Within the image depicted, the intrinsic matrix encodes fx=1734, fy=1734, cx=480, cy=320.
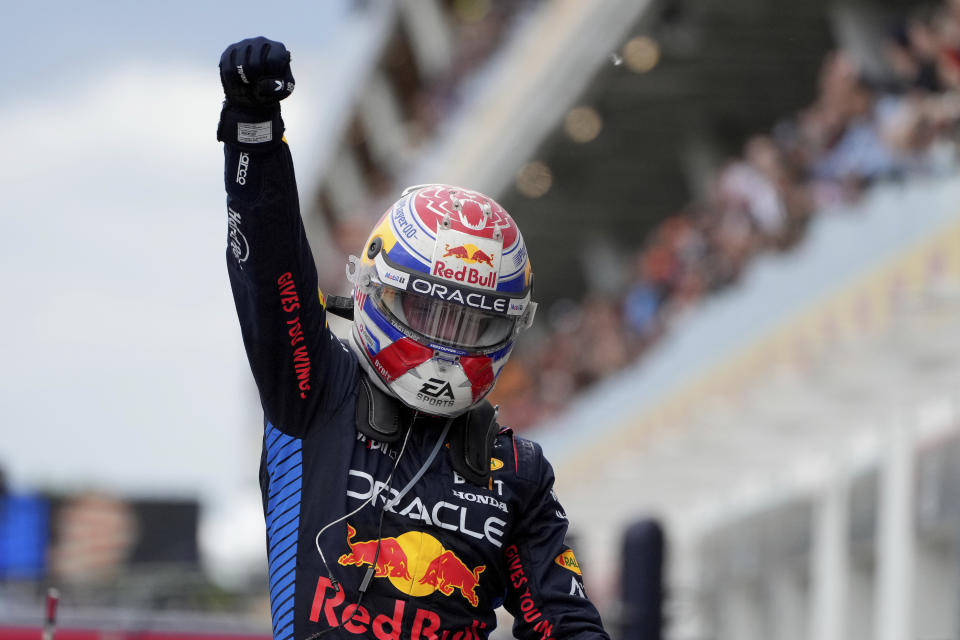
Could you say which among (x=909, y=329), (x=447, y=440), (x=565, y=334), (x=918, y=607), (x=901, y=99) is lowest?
(x=447, y=440)

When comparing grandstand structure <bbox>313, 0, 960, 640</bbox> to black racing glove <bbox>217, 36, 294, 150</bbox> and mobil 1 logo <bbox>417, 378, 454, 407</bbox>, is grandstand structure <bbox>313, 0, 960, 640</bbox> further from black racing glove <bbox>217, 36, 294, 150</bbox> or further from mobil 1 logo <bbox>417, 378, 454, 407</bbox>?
black racing glove <bbox>217, 36, 294, 150</bbox>

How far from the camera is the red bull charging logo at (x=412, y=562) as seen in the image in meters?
3.44

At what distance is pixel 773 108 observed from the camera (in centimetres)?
1981

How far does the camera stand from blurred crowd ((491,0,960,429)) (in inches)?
368

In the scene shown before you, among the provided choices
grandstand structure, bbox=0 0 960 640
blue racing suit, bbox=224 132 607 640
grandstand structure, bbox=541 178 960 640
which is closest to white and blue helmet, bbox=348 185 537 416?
blue racing suit, bbox=224 132 607 640

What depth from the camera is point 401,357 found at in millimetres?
3553

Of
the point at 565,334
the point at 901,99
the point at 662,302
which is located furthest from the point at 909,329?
the point at 565,334

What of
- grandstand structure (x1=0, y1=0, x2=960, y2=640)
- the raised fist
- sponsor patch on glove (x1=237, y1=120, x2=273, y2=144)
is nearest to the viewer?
the raised fist

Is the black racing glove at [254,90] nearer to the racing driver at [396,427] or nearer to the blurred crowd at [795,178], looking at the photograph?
the racing driver at [396,427]

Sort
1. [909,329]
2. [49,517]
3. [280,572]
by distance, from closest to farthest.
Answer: [280,572]
[909,329]
[49,517]

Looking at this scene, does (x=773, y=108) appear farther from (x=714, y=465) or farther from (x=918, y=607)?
(x=918, y=607)

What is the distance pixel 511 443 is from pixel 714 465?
31.5ft

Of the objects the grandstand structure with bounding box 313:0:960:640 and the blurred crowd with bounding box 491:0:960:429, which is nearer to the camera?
the blurred crowd with bounding box 491:0:960:429

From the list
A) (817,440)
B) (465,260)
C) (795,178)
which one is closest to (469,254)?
(465,260)
